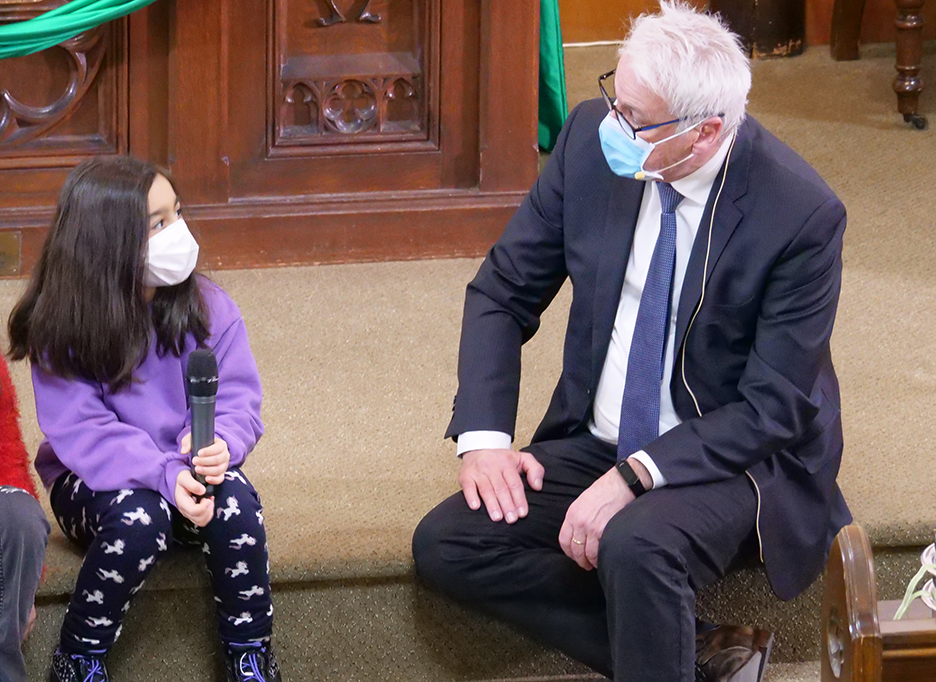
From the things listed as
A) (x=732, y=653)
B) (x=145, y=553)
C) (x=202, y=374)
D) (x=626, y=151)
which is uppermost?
(x=626, y=151)

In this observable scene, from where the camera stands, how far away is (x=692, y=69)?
1.97 meters

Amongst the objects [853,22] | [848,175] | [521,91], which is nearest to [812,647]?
[521,91]

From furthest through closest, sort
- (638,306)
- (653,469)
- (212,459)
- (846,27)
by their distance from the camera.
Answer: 1. (846,27)
2. (638,306)
3. (653,469)
4. (212,459)

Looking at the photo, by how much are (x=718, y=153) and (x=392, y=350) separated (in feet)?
3.68

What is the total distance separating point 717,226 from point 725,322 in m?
0.15

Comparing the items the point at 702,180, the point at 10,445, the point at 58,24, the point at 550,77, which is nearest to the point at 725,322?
the point at 702,180

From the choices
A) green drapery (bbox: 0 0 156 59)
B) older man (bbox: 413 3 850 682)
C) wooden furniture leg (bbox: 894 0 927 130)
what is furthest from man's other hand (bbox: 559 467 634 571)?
wooden furniture leg (bbox: 894 0 927 130)

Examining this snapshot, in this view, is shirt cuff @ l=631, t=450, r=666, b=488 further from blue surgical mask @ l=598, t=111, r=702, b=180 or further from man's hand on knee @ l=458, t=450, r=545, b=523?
blue surgical mask @ l=598, t=111, r=702, b=180

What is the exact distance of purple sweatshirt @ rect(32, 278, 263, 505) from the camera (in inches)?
78.3

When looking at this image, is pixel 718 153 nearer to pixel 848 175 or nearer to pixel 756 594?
pixel 756 594

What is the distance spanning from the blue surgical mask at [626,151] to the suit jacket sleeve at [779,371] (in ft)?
0.76

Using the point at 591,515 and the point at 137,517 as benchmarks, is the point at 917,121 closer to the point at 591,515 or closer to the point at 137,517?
the point at 591,515

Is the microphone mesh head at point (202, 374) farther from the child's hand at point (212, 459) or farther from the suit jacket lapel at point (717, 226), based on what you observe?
the suit jacket lapel at point (717, 226)

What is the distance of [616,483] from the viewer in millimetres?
2002
